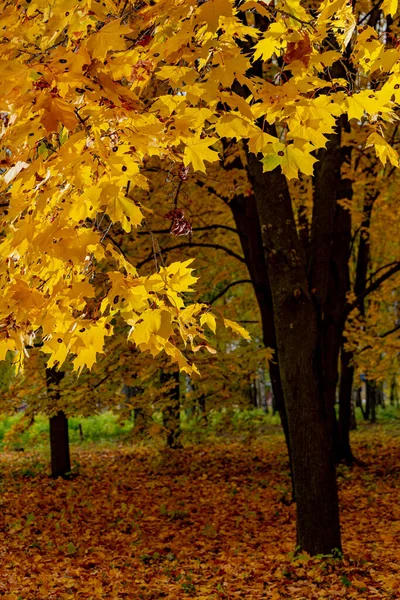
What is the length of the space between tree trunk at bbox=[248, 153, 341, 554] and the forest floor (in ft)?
1.08

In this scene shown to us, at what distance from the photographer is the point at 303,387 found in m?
5.85

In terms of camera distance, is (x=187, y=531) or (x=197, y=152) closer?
(x=197, y=152)

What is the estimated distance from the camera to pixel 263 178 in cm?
602

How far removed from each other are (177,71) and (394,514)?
24.7 feet

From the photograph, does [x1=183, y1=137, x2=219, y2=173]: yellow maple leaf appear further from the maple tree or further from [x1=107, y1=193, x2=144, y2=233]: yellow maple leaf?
[x1=107, y1=193, x2=144, y2=233]: yellow maple leaf

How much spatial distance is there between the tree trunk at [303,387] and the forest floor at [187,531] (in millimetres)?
329

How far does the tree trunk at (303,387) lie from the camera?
19.1 ft

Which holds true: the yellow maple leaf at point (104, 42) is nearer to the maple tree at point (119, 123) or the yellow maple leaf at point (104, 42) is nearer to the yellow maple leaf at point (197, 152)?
the maple tree at point (119, 123)

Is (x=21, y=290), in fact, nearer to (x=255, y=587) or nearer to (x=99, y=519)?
(x=255, y=587)

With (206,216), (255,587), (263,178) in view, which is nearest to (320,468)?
(255,587)

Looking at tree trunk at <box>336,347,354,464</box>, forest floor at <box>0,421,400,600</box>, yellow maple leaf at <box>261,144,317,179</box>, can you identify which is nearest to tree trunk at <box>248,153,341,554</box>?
forest floor at <box>0,421,400,600</box>

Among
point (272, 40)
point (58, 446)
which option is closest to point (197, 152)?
point (272, 40)

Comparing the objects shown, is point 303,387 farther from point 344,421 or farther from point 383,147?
point 344,421

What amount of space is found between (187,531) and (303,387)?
11.5ft
